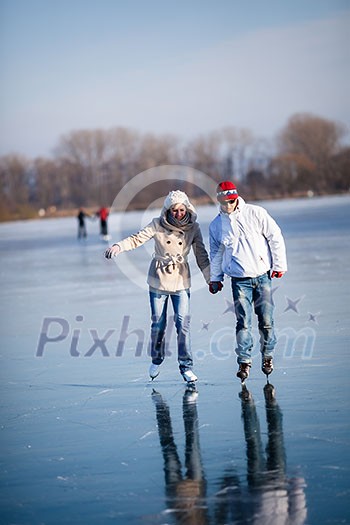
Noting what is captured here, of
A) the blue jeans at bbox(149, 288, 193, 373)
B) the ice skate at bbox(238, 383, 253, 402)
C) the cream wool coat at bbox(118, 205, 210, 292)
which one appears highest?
the cream wool coat at bbox(118, 205, 210, 292)

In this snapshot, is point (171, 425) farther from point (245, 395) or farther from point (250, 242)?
point (250, 242)

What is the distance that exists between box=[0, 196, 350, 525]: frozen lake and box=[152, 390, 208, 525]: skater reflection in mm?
11

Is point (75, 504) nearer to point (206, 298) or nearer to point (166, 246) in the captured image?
point (166, 246)

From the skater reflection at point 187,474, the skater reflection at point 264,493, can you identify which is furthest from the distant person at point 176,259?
the skater reflection at point 264,493

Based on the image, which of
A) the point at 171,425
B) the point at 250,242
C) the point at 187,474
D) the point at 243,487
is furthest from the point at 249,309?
the point at 243,487

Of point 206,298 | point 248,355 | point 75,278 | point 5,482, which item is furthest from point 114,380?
point 75,278

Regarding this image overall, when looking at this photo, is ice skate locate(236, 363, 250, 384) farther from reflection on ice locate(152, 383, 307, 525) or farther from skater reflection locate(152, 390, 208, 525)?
reflection on ice locate(152, 383, 307, 525)

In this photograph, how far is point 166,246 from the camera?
6.46m

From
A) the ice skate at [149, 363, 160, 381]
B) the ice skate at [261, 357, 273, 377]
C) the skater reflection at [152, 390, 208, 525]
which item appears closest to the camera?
the skater reflection at [152, 390, 208, 525]

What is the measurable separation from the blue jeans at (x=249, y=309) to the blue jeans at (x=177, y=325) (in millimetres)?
403

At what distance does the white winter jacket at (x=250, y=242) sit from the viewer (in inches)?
244

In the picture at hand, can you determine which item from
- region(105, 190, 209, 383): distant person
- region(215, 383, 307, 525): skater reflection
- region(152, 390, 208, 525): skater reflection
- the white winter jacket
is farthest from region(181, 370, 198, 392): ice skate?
region(215, 383, 307, 525): skater reflection

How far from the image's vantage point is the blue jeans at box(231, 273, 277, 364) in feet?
20.5

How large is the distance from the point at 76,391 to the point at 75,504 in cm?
249
